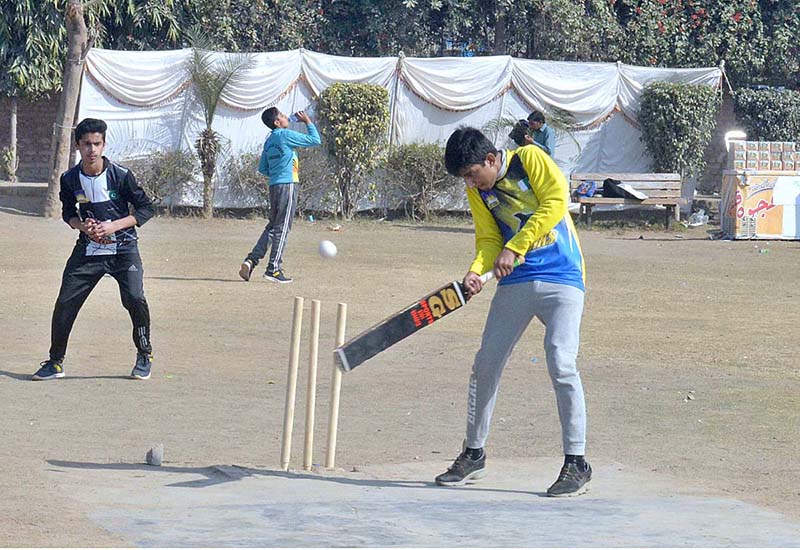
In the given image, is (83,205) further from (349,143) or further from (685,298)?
(349,143)

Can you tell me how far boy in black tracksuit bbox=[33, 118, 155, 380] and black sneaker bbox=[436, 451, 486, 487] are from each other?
3.67m

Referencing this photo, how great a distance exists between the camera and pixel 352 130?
22844mm

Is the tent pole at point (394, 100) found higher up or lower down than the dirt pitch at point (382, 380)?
higher up

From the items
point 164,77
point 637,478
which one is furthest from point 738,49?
point 637,478

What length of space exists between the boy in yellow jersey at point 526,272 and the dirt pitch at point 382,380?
2.78ft

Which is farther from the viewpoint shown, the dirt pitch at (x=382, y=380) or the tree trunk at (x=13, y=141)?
the tree trunk at (x=13, y=141)

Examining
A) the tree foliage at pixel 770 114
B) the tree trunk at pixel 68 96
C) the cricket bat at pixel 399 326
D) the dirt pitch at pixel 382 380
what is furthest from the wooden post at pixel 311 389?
the tree foliage at pixel 770 114

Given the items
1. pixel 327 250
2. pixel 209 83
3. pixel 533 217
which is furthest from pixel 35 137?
pixel 533 217

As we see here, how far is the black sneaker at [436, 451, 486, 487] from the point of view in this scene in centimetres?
Result: 641

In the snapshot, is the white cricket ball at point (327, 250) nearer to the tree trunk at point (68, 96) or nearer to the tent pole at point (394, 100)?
the tree trunk at point (68, 96)

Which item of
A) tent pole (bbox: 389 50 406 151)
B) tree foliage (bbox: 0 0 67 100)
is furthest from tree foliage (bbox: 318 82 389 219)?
tree foliage (bbox: 0 0 67 100)

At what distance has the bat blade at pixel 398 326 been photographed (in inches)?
243

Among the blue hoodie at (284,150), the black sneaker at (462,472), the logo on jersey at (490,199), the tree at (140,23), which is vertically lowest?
the black sneaker at (462,472)

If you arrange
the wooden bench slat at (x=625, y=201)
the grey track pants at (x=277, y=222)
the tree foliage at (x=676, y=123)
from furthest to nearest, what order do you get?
the tree foliage at (x=676, y=123), the wooden bench slat at (x=625, y=201), the grey track pants at (x=277, y=222)
